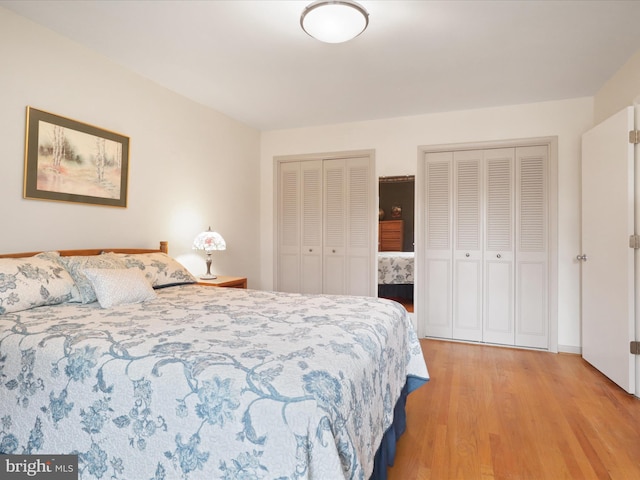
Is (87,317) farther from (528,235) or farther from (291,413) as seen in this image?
(528,235)

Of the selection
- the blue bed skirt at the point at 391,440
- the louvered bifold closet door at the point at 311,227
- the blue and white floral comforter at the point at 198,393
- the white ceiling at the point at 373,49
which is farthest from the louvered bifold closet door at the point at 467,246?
the blue and white floral comforter at the point at 198,393

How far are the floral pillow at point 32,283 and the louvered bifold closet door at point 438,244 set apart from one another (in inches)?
131

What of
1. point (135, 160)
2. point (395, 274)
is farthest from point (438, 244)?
point (135, 160)

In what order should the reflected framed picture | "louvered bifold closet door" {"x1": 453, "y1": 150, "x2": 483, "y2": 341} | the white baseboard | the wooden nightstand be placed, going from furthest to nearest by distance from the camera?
"louvered bifold closet door" {"x1": 453, "y1": 150, "x2": 483, "y2": 341}
the white baseboard
the wooden nightstand
the reflected framed picture

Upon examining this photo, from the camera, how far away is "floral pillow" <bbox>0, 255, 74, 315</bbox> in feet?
6.03

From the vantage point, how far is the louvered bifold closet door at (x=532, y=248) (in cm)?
371

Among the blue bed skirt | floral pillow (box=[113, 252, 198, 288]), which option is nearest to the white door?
the blue bed skirt

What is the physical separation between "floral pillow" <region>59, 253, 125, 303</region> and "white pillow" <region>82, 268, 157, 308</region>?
42mm

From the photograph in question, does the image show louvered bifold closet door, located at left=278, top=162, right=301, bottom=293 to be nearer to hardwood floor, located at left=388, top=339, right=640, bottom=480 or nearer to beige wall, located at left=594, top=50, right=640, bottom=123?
hardwood floor, located at left=388, top=339, right=640, bottom=480

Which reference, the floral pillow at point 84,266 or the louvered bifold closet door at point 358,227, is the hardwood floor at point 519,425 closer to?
the louvered bifold closet door at point 358,227

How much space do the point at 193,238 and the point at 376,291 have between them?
2.10 metres

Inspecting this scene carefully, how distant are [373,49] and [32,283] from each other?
255cm

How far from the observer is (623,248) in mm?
2682

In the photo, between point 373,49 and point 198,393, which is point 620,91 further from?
point 198,393
